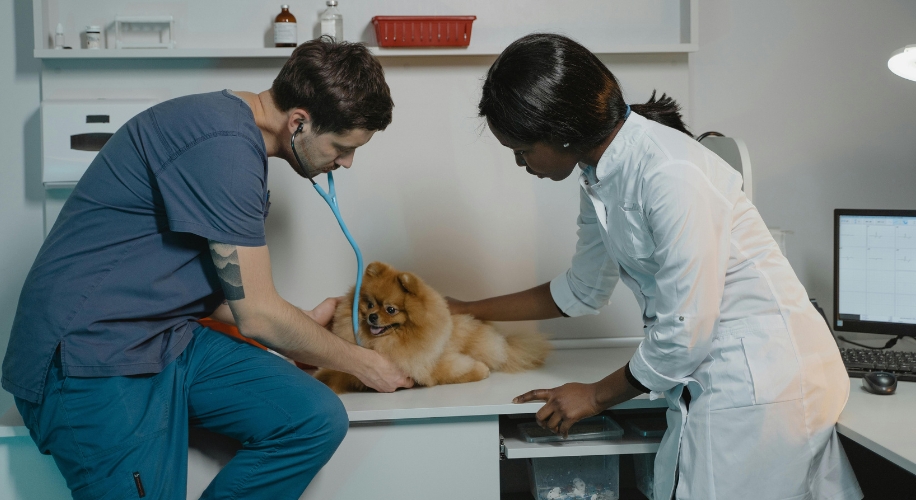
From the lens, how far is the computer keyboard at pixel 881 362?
1.61 m

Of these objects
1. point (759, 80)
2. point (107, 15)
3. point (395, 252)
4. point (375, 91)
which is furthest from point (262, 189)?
point (759, 80)

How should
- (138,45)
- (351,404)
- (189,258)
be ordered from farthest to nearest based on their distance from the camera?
(138,45) < (351,404) < (189,258)

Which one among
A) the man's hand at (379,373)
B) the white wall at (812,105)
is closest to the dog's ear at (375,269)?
the man's hand at (379,373)

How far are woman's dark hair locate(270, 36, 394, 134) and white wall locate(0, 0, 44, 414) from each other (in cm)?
103

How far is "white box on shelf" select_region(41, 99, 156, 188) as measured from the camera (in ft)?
6.10

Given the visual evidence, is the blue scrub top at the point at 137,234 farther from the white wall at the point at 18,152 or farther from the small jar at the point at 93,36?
the white wall at the point at 18,152

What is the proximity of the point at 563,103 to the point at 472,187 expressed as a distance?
878 mm

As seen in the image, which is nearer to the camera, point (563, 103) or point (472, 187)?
point (563, 103)

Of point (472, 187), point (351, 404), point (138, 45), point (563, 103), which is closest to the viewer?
point (563, 103)

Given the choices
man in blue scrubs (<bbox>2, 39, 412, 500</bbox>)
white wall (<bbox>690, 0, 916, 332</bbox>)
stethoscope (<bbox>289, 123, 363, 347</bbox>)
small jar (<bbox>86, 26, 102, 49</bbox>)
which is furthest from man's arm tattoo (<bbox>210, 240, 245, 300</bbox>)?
white wall (<bbox>690, 0, 916, 332</bbox>)

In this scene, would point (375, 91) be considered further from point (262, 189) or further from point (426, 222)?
point (426, 222)

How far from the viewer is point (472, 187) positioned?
2051 millimetres

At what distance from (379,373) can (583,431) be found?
48 centimetres

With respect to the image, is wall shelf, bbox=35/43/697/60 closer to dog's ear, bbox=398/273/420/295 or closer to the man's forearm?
dog's ear, bbox=398/273/420/295
